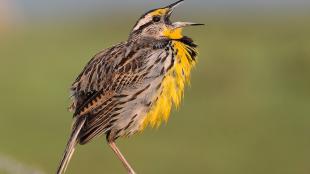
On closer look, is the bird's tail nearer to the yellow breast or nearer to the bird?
the bird

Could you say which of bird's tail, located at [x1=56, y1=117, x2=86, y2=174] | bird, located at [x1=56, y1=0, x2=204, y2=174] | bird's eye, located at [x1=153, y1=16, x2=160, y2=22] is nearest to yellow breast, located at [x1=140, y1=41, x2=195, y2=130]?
bird, located at [x1=56, y1=0, x2=204, y2=174]

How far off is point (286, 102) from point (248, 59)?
6.67 ft

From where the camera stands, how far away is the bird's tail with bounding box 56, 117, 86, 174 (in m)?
5.85

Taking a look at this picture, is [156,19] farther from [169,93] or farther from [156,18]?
[169,93]

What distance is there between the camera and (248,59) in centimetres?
1452

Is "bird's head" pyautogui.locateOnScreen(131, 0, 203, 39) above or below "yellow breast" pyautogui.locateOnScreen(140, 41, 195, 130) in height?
above

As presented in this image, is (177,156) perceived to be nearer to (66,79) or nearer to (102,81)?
(66,79)

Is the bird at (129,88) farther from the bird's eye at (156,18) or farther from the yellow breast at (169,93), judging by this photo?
the bird's eye at (156,18)

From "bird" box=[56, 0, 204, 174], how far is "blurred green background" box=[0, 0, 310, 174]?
0.47 metres

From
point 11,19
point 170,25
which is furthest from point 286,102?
point 11,19

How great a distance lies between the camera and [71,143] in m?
5.97

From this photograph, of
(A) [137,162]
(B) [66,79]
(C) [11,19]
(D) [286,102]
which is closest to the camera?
(A) [137,162]

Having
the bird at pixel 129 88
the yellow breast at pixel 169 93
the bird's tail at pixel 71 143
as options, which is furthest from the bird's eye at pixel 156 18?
the bird's tail at pixel 71 143

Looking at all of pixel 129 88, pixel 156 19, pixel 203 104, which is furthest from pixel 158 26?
pixel 203 104
